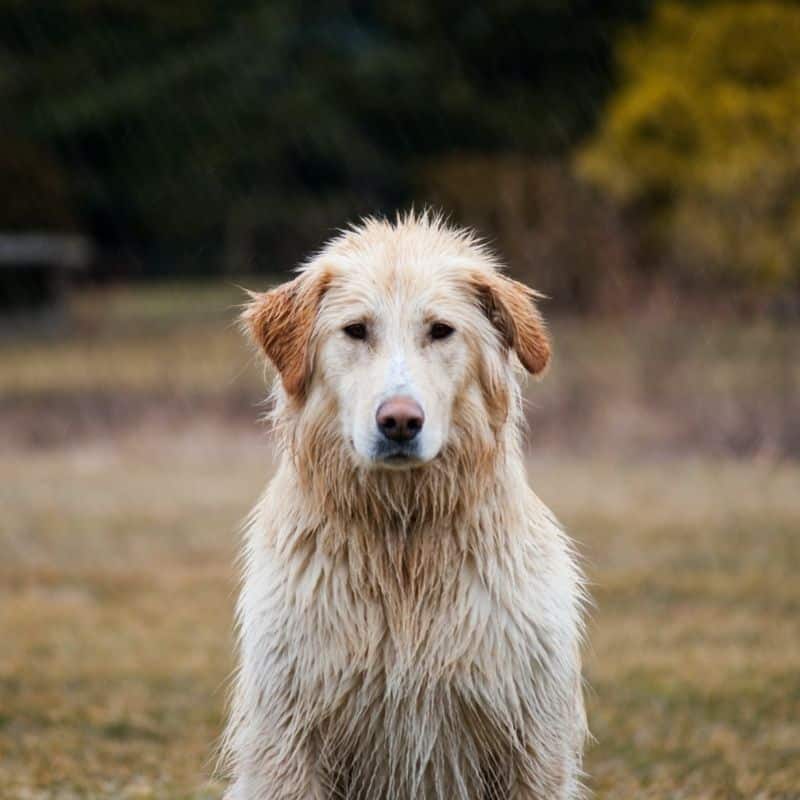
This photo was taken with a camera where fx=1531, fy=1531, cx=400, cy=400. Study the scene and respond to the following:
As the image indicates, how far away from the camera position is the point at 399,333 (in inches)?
185

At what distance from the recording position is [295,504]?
4.87 metres

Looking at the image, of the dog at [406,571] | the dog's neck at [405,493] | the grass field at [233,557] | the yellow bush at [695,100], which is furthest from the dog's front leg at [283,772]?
the yellow bush at [695,100]

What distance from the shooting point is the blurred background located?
8883 mm

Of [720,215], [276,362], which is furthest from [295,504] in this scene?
[720,215]

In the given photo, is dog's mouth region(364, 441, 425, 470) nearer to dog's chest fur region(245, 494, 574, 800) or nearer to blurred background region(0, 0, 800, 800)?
dog's chest fur region(245, 494, 574, 800)

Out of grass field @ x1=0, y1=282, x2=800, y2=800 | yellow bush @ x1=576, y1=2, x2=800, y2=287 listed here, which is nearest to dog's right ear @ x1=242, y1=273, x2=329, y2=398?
grass field @ x1=0, y1=282, x2=800, y2=800

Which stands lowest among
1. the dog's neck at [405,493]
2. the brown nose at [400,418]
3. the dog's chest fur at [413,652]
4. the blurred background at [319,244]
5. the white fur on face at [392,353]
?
the dog's chest fur at [413,652]

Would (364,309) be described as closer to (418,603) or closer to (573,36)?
(418,603)

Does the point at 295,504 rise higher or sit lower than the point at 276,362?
lower

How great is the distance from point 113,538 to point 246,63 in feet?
87.0

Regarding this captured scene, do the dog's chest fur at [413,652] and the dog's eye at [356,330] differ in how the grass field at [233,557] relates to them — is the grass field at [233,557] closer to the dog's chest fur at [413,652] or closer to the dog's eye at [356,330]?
the dog's chest fur at [413,652]

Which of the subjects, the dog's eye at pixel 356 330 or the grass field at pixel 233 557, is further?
the grass field at pixel 233 557

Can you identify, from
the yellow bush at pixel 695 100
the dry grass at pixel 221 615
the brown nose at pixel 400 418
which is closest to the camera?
the brown nose at pixel 400 418

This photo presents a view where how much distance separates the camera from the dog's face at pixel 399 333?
4.64m
